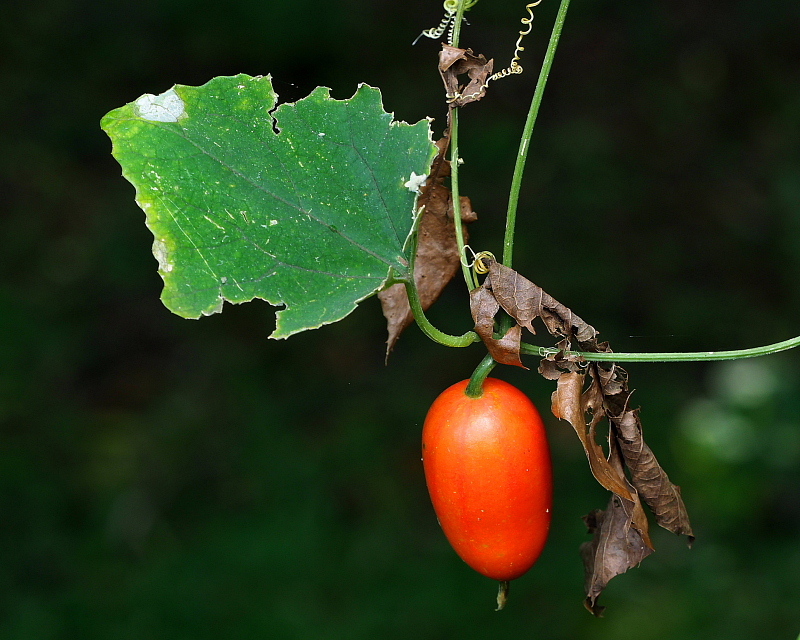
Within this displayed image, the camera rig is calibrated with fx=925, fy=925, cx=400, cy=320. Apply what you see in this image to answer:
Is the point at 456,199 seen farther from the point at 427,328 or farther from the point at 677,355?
the point at 677,355

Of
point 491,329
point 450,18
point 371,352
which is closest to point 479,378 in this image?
point 491,329

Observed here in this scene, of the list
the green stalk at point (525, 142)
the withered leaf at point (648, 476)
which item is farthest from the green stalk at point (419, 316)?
the withered leaf at point (648, 476)

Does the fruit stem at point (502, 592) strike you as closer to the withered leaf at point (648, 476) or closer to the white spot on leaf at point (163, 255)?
the withered leaf at point (648, 476)

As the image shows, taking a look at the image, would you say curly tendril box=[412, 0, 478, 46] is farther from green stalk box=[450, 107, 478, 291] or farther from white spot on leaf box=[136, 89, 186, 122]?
white spot on leaf box=[136, 89, 186, 122]

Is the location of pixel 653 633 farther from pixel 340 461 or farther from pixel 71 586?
pixel 71 586

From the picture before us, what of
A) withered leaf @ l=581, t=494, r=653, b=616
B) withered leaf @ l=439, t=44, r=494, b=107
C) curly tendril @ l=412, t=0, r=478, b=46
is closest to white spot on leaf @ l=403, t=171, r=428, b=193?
withered leaf @ l=439, t=44, r=494, b=107
